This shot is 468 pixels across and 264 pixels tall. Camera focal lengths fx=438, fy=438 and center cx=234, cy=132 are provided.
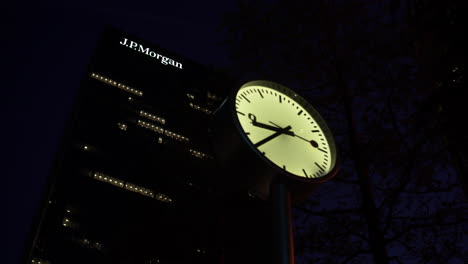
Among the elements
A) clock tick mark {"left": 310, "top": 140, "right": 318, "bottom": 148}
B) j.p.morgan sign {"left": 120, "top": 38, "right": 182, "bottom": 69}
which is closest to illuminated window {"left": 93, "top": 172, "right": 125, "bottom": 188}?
j.p.morgan sign {"left": 120, "top": 38, "right": 182, "bottom": 69}

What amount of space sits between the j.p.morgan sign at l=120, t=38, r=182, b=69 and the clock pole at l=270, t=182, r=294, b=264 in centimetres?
7996

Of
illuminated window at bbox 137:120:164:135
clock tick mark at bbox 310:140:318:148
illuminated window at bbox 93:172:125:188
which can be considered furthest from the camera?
illuminated window at bbox 137:120:164:135

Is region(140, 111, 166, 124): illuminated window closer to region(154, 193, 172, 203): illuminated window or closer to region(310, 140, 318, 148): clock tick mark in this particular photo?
→ region(154, 193, 172, 203): illuminated window

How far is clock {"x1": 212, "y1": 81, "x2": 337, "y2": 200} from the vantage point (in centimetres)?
205

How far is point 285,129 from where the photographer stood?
2.23 meters

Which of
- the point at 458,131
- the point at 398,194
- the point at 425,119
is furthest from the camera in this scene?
the point at 398,194

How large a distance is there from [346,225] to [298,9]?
3.31 meters

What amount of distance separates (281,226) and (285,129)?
2.01ft

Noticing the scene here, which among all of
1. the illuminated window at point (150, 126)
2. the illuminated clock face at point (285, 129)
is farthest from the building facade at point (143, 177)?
the illuminated clock face at point (285, 129)

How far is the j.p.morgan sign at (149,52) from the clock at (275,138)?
260 feet

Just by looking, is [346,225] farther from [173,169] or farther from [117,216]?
[117,216]

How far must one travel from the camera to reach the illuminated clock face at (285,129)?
216cm

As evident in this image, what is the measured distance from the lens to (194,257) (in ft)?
25.1

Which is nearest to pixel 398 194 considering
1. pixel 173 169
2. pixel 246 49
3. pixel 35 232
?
pixel 246 49
